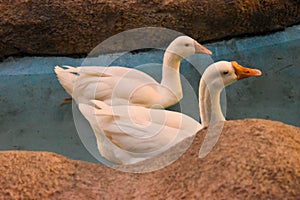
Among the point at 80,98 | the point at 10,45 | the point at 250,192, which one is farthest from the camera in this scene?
the point at 10,45

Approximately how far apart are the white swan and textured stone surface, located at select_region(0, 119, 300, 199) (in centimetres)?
64

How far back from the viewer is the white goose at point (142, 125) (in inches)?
63.2

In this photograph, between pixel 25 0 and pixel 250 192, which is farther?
pixel 25 0

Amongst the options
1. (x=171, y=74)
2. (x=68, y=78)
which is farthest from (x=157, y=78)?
(x=68, y=78)

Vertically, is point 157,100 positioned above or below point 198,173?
below

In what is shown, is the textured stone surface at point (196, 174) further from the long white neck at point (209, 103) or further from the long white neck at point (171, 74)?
the long white neck at point (171, 74)

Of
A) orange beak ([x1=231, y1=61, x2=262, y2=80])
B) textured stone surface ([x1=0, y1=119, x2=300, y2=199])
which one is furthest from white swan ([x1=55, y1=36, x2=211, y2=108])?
textured stone surface ([x1=0, y1=119, x2=300, y2=199])

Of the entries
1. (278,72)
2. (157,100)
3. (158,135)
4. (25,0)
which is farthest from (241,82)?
(25,0)

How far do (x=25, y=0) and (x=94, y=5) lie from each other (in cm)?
34

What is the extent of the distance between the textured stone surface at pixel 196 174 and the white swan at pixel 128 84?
0.64 meters

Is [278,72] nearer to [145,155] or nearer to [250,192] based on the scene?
[145,155]

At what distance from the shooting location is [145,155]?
1.60 m

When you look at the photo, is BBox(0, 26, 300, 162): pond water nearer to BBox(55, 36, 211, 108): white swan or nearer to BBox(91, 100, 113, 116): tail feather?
BBox(55, 36, 211, 108): white swan

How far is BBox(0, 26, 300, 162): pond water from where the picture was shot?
2029 mm
